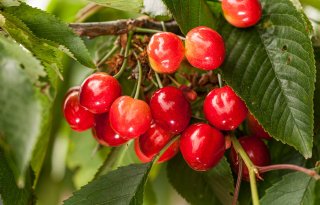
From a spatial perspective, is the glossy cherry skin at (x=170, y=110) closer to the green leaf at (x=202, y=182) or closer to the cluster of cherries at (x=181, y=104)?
the cluster of cherries at (x=181, y=104)

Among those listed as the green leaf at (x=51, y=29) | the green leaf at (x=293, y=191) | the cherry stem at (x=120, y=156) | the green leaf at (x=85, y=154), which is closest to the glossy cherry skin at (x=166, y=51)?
the green leaf at (x=51, y=29)

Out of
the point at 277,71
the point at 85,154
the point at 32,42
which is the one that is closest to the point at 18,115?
the point at 32,42

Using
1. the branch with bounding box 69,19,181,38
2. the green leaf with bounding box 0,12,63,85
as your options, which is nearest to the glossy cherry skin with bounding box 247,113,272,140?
the branch with bounding box 69,19,181,38

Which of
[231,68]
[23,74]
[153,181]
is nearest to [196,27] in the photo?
[231,68]

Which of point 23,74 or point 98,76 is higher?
point 23,74

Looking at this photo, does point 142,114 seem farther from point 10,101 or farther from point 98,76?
point 10,101

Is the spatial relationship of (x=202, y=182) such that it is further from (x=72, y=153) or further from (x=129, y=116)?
(x=72, y=153)

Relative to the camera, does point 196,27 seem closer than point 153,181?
Yes
